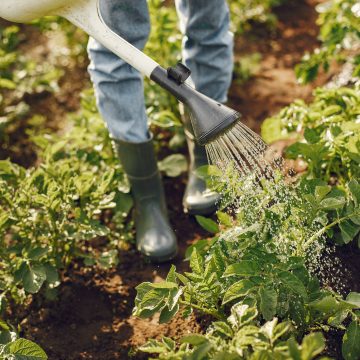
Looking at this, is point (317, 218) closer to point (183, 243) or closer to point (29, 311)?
point (183, 243)

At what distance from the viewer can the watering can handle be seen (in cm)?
162

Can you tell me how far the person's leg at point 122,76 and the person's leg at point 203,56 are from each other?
0.75 ft

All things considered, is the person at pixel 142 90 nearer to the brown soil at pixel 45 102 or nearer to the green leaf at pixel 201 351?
the green leaf at pixel 201 351

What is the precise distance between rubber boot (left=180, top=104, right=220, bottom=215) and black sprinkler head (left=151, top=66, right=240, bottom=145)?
0.67 metres

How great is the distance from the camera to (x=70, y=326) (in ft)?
6.64

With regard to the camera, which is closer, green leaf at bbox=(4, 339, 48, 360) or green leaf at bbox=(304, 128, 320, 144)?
green leaf at bbox=(4, 339, 48, 360)

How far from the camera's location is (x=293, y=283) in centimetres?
153

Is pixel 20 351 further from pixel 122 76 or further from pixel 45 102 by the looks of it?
pixel 45 102

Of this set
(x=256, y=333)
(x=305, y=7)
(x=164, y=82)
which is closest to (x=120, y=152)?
(x=164, y=82)

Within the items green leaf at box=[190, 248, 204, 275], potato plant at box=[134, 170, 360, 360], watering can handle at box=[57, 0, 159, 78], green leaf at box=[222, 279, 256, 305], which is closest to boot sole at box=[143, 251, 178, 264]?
potato plant at box=[134, 170, 360, 360]

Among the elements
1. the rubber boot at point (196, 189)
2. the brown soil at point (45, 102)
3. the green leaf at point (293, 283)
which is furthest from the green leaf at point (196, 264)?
the brown soil at point (45, 102)

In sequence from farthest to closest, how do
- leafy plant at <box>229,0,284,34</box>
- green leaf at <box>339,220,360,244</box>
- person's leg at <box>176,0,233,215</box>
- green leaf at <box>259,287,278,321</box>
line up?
leafy plant at <box>229,0,284,34</box> → person's leg at <box>176,0,233,215</box> → green leaf at <box>339,220,360,244</box> → green leaf at <box>259,287,278,321</box>

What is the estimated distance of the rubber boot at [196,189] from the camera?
89.7 inches

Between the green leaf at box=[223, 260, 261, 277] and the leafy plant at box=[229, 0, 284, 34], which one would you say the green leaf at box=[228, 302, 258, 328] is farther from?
the leafy plant at box=[229, 0, 284, 34]
